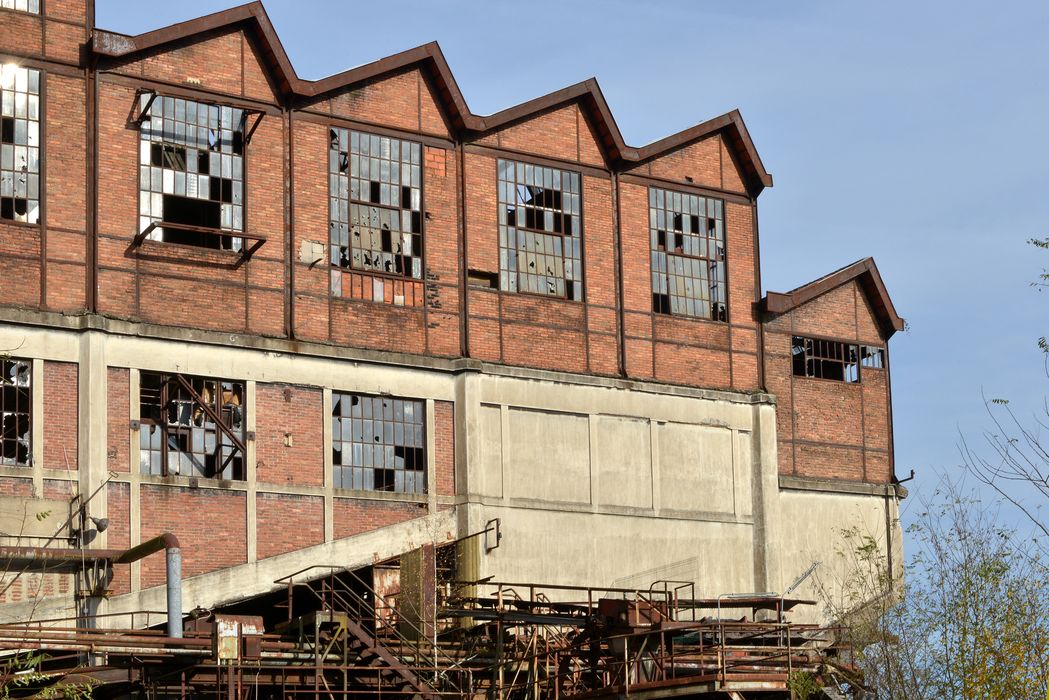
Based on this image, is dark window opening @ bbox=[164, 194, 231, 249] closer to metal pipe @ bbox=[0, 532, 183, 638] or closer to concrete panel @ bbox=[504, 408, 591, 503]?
metal pipe @ bbox=[0, 532, 183, 638]

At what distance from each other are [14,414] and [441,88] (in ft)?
41.5

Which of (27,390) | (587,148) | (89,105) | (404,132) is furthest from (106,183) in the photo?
(587,148)

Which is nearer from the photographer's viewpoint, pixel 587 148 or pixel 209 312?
pixel 209 312

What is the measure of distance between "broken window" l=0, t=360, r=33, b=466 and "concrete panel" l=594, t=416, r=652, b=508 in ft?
43.9

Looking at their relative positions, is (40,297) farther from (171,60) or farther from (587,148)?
(587,148)

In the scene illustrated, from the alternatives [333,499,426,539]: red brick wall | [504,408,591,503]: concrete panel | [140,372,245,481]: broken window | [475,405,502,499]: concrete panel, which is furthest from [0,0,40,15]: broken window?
[504,408,591,503]: concrete panel

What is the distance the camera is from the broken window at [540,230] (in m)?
42.2

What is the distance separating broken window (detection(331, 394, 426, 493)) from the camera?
39000 millimetres

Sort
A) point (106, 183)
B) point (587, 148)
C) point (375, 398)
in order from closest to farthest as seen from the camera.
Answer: point (106, 183), point (375, 398), point (587, 148)

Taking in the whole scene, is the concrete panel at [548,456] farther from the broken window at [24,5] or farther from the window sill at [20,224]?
the broken window at [24,5]

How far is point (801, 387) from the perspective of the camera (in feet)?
152

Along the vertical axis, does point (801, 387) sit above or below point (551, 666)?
above

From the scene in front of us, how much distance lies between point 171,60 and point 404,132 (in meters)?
5.69

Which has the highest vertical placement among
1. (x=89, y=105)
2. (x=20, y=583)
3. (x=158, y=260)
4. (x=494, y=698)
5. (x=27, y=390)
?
(x=89, y=105)
